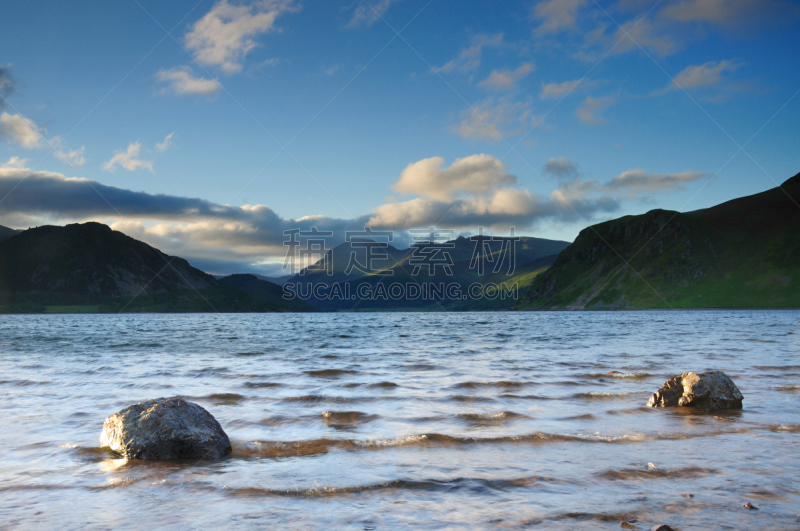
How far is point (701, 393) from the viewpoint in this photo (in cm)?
1296

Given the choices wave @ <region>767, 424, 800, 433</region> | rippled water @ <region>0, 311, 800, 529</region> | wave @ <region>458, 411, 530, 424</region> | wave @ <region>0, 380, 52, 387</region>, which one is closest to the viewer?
rippled water @ <region>0, 311, 800, 529</region>

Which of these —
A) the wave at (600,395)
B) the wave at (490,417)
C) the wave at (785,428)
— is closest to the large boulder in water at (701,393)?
the wave at (600,395)

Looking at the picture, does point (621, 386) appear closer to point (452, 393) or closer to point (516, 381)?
point (516, 381)

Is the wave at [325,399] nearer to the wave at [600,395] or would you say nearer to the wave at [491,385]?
the wave at [491,385]

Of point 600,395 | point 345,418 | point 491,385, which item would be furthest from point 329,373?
point 600,395

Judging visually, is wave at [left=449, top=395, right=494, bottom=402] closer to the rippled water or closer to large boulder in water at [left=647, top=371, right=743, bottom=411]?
the rippled water

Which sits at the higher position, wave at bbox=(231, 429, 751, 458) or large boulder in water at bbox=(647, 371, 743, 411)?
large boulder in water at bbox=(647, 371, 743, 411)

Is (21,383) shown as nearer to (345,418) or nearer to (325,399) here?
(325,399)

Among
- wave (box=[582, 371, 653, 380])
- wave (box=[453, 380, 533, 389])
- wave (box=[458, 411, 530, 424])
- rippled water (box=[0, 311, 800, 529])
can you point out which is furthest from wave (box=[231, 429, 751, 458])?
wave (box=[582, 371, 653, 380])

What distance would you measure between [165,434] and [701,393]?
43.2 feet

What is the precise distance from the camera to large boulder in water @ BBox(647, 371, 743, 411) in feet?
42.3

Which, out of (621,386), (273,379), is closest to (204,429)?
(273,379)

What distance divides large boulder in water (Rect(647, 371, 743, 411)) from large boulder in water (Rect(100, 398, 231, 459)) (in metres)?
11.6

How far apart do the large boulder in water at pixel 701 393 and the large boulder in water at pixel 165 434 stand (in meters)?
A: 11.6
